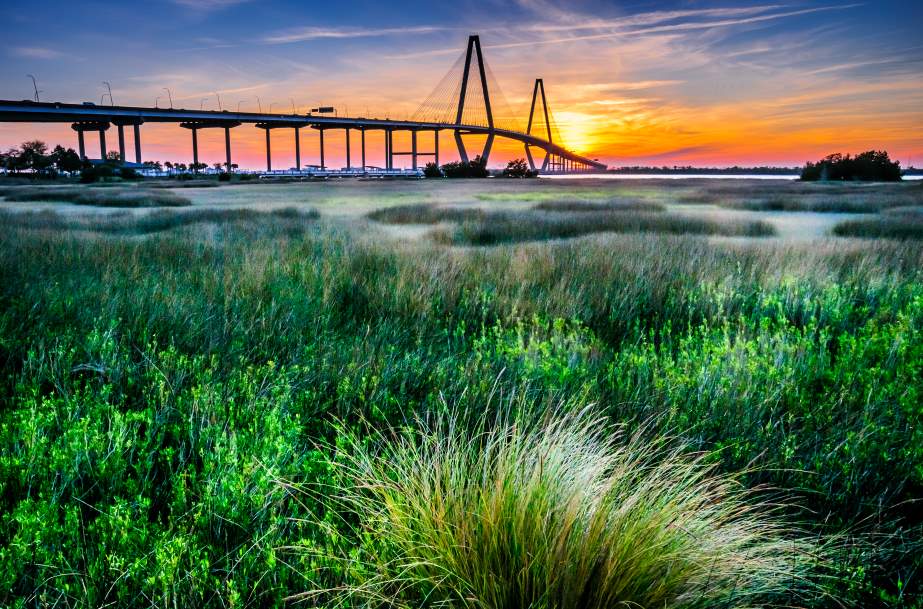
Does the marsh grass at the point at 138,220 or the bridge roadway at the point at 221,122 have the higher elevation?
the bridge roadway at the point at 221,122

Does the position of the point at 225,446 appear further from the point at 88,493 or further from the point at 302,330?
the point at 302,330

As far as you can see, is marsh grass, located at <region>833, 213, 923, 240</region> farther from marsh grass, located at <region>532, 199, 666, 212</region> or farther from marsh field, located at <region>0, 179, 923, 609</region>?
marsh field, located at <region>0, 179, 923, 609</region>

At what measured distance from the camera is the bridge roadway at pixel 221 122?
62844 millimetres

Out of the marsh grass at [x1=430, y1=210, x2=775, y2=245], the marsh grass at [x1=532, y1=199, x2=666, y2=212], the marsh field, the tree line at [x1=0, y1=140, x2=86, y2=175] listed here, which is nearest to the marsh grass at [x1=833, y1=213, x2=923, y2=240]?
the marsh grass at [x1=430, y1=210, x2=775, y2=245]

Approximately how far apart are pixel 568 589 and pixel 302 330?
3.29 m

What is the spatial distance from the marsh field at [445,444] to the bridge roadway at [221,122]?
65358mm

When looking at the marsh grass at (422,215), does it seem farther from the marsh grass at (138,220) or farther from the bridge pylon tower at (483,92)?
the bridge pylon tower at (483,92)

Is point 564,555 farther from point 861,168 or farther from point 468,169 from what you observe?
point 468,169

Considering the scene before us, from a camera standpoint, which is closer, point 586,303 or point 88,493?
point 88,493

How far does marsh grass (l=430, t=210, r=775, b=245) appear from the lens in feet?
41.8

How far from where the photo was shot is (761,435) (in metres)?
2.58

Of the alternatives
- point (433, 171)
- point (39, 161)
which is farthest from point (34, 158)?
point (433, 171)

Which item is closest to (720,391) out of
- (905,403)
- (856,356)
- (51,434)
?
(905,403)

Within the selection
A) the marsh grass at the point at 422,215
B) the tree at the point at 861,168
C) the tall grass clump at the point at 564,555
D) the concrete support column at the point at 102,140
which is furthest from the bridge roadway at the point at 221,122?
the tall grass clump at the point at 564,555
